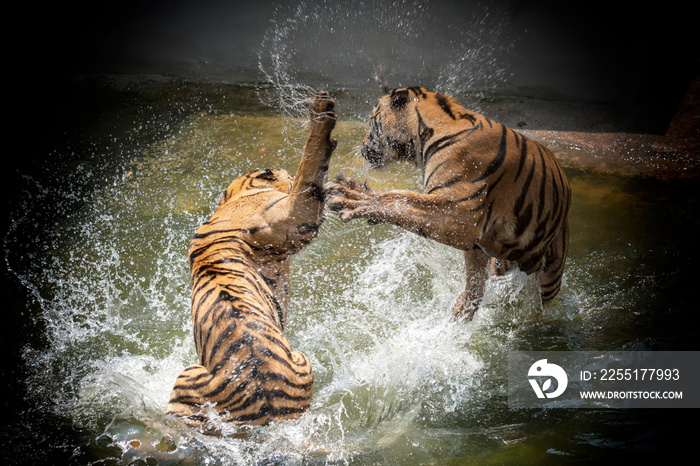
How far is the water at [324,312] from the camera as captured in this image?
177 cm

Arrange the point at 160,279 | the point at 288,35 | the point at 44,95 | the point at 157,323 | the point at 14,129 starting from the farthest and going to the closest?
the point at 288,35 < the point at 44,95 < the point at 14,129 < the point at 160,279 < the point at 157,323

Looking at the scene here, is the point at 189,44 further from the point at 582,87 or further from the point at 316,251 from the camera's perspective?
the point at 582,87

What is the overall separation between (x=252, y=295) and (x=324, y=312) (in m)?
0.85

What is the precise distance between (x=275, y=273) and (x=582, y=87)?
352 cm

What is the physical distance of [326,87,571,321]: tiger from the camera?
1717 mm

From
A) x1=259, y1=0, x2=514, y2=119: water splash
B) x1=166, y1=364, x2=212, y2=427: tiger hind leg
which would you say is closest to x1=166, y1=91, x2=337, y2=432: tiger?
x1=166, y1=364, x2=212, y2=427: tiger hind leg

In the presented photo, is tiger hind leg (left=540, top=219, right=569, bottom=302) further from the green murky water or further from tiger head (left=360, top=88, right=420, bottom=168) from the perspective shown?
tiger head (left=360, top=88, right=420, bottom=168)

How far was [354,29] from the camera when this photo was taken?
491 cm

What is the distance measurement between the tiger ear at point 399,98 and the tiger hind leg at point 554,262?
2.84 ft

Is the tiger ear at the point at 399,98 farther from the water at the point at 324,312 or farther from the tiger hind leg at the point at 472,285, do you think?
the tiger hind leg at the point at 472,285

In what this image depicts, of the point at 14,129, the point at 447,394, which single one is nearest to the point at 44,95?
the point at 14,129

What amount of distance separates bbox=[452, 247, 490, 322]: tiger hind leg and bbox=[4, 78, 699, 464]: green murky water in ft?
0.22

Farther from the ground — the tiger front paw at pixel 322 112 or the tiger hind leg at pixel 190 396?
the tiger front paw at pixel 322 112

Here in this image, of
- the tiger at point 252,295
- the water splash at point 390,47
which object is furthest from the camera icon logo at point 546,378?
the water splash at point 390,47
